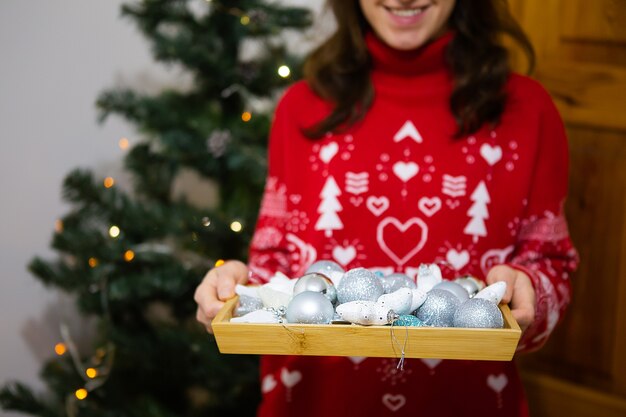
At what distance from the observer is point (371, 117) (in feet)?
4.22

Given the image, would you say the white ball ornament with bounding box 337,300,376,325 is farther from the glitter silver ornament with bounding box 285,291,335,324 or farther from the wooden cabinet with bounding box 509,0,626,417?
the wooden cabinet with bounding box 509,0,626,417

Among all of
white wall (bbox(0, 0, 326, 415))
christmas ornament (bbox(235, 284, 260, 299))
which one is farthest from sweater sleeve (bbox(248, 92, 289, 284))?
white wall (bbox(0, 0, 326, 415))

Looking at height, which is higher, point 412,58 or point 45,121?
point 412,58

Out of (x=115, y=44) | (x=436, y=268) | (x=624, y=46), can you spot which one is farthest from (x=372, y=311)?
(x=115, y=44)

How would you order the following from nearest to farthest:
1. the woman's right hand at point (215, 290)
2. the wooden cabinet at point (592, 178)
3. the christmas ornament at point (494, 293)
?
the christmas ornament at point (494, 293), the woman's right hand at point (215, 290), the wooden cabinet at point (592, 178)

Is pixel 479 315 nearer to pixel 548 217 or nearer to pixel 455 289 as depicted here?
pixel 455 289

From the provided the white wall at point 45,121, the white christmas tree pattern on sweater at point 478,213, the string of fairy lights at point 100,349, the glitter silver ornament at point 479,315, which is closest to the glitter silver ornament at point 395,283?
the glitter silver ornament at point 479,315

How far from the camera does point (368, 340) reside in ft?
2.90

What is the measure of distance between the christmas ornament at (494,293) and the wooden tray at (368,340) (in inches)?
→ 2.9

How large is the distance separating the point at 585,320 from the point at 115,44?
1456 mm

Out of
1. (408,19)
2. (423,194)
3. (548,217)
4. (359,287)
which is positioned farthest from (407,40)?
(359,287)

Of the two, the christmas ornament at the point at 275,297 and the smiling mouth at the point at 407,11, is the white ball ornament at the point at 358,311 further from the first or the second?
the smiling mouth at the point at 407,11

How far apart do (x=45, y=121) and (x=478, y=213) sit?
1425mm

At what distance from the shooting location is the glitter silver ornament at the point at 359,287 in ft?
3.10
